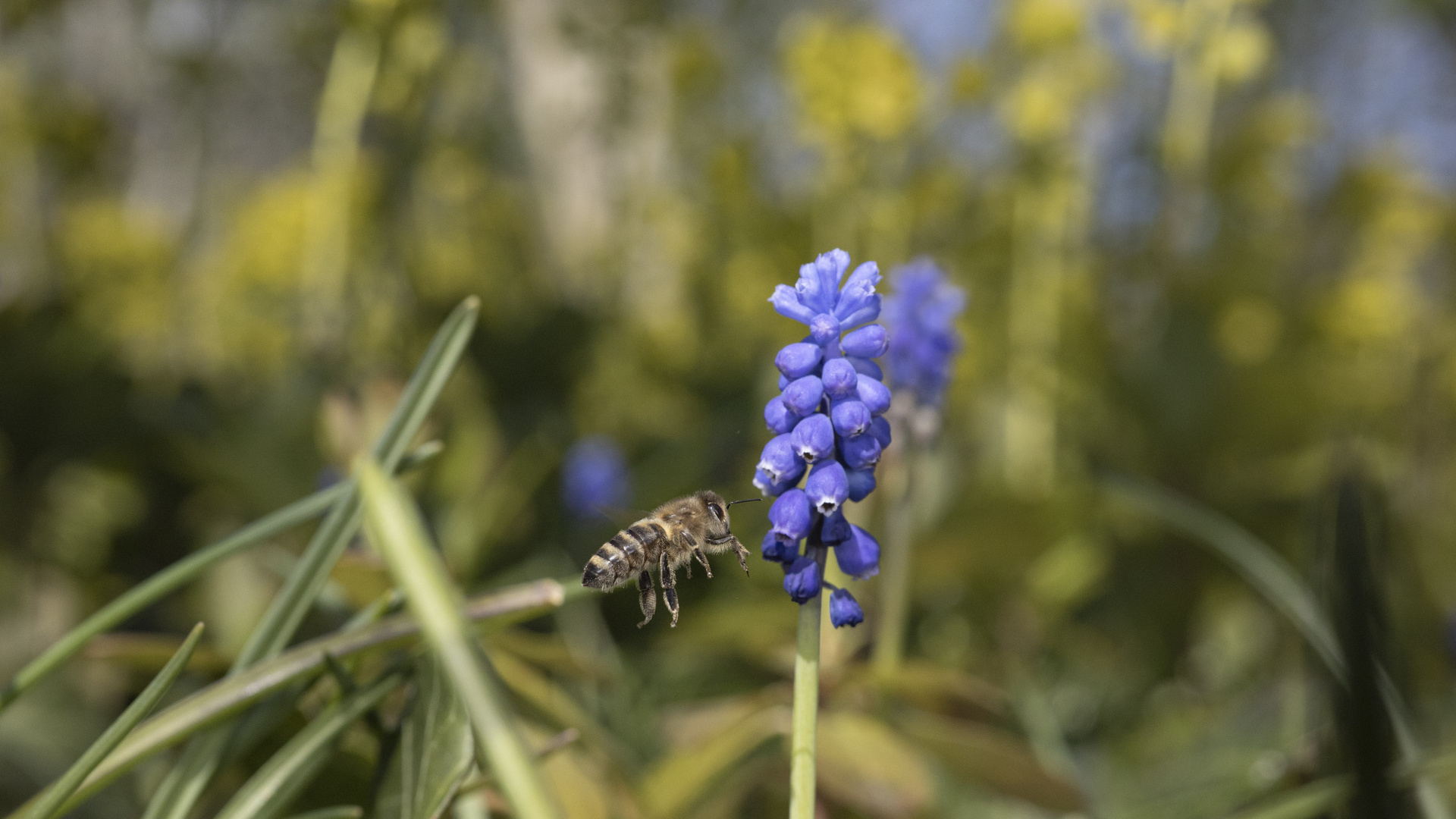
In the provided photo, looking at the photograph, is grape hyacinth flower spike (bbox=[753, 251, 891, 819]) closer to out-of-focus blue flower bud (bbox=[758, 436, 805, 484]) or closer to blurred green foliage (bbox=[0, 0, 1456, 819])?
out-of-focus blue flower bud (bbox=[758, 436, 805, 484])

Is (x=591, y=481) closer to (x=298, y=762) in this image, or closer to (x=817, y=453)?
(x=298, y=762)

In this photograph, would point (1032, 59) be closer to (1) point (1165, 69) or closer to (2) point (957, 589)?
(2) point (957, 589)

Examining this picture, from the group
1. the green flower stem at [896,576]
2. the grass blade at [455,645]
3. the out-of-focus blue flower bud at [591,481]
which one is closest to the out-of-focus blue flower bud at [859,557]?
the grass blade at [455,645]

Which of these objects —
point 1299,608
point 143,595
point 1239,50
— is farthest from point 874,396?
point 1239,50

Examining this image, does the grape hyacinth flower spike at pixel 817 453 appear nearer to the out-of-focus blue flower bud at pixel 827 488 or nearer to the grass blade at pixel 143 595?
the out-of-focus blue flower bud at pixel 827 488

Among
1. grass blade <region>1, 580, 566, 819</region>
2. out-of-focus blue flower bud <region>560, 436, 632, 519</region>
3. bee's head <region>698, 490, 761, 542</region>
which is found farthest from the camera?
out-of-focus blue flower bud <region>560, 436, 632, 519</region>

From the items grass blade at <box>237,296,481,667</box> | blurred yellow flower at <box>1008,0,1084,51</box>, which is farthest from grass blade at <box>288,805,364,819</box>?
blurred yellow flower at <box>1008,0,1084,51</box>
